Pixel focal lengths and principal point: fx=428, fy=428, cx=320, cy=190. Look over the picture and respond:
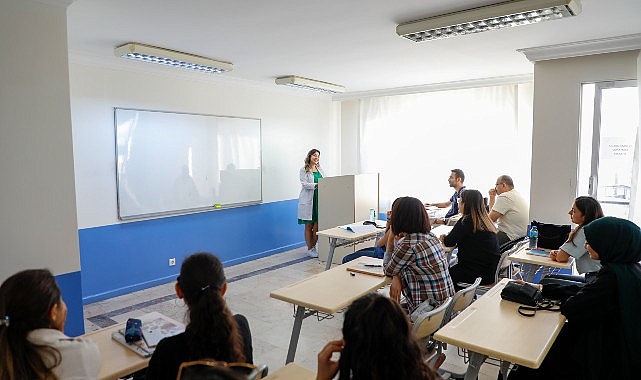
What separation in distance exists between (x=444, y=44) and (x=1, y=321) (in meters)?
3.87

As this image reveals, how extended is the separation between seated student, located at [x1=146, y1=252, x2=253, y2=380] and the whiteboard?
372cm

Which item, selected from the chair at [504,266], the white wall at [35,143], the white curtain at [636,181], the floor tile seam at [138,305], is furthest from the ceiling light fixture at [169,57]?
the white curtain at [636,181]

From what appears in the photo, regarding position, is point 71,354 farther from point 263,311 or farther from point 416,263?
point 263,311

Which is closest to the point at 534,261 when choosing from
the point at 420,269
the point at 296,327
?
the point at 420,269

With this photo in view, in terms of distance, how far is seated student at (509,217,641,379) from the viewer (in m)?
1.95

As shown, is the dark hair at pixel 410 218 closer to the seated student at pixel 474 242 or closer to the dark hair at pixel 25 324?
the seated student at pixel 474 242

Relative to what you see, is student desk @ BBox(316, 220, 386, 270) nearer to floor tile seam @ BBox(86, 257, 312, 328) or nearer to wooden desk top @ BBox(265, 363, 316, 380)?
floor tile seam @ BBox(86, 257, 312, 328)

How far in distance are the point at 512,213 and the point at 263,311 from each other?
2.89m

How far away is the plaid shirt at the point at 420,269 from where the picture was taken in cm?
270

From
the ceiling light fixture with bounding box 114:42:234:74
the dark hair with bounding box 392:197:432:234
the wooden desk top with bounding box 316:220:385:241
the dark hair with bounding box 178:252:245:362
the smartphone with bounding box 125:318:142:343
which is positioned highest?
the ceiling light fixture with bounding box 114:42:234:74

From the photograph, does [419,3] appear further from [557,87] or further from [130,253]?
[130,253]

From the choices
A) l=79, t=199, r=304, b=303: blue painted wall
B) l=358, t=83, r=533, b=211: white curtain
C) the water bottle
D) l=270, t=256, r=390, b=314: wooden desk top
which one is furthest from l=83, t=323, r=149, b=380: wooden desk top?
l=358, t=83, r=533, b=211: white curtain

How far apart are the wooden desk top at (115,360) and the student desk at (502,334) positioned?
136 centimetres

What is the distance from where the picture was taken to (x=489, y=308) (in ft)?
7.88
